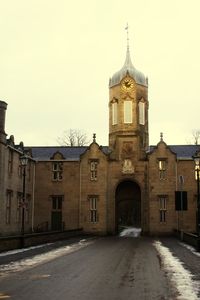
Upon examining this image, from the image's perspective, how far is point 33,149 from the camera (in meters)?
53.3

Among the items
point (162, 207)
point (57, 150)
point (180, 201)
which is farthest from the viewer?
point (57, 150)

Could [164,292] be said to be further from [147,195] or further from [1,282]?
[147,195]

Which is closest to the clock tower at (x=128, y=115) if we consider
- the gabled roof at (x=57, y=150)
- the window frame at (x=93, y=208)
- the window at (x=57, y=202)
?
the gabled roof at (x=57, y=150)

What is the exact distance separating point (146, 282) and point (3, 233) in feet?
90.0

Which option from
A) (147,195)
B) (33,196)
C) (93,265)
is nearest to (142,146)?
(147,195)

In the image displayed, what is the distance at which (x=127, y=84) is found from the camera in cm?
5194

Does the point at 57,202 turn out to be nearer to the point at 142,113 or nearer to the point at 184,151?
the point at 142,113

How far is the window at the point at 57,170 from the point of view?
162 feet

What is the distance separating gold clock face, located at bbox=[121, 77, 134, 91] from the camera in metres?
51.8

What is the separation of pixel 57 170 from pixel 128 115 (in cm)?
1025

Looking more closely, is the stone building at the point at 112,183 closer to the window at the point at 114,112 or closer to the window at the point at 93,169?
the window at the point at 93,169

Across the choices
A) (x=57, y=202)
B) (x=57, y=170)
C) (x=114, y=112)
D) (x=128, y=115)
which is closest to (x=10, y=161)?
(x=57, y=170)

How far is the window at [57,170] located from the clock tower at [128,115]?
5.87m

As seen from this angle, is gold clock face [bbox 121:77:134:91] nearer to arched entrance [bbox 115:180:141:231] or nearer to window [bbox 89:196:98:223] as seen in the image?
arched entrance [bbox 115:180:141:231]
